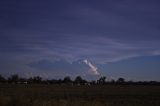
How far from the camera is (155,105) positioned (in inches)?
1278

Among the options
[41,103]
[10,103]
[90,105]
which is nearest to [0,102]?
[10,103]

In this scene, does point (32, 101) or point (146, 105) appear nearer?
point (32, 101)

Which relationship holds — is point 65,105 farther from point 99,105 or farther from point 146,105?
point 146,105

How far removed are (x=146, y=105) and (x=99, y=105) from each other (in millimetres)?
12085

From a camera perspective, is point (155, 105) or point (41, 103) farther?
point (155, 105)

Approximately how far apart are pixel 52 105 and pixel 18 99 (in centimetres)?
248

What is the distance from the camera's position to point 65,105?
2058 cm

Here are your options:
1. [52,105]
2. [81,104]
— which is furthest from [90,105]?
[52,105]

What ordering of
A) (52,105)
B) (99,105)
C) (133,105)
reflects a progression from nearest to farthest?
(52,105), (99,105), (133,105)

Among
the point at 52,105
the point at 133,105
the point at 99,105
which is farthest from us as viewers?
the point at 133,105

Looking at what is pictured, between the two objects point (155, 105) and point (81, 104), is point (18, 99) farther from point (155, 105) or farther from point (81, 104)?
point (155, 105)

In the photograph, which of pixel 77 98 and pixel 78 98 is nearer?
pixel 77 98

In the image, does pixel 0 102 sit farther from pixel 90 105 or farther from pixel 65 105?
pixel 90 105

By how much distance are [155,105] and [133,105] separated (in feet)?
7.27
